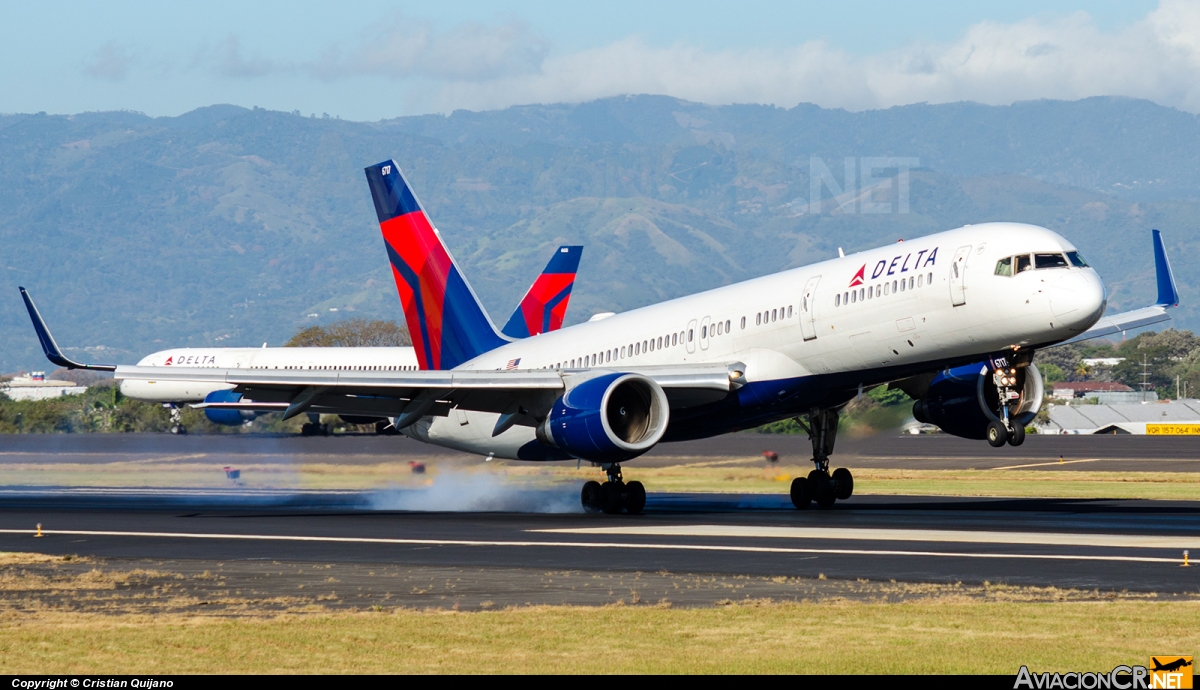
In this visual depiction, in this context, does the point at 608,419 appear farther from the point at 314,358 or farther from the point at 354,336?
the point at 354,336

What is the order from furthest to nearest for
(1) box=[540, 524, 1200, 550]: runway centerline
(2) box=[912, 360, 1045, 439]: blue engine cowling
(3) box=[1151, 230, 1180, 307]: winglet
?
(2) box=[912, 360, 1045, 439]: blue engine cowling → (3) box=[1151, 230, 1180, 307]: winglet → (1) box=[540, 524, 1200, 550]: runway centerline

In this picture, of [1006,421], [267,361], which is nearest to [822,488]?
[1006,421]

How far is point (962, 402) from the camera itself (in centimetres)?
3581

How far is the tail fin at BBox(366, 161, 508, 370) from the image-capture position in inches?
1679

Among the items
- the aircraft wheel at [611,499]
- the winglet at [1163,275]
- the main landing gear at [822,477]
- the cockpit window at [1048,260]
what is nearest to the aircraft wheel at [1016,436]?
the cockpit window at [1048,260]

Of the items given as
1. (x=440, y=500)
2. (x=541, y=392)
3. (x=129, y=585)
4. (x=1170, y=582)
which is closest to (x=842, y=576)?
(x=1170, y=582)

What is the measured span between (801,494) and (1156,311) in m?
9.77

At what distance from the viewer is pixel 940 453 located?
84.6 meters

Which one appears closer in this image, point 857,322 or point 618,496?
point 857,322

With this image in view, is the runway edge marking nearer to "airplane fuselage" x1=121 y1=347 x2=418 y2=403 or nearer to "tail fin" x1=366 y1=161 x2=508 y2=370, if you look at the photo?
"tail fin" x1=366 y1=161 x2=508 y2=370

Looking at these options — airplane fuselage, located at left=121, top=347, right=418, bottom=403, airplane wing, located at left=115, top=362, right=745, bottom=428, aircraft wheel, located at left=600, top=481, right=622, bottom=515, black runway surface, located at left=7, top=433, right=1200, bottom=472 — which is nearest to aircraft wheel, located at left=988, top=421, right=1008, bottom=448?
airplane wing, located at left=115, top=362, right=745, bottom=428

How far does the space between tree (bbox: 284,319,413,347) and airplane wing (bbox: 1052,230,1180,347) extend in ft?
402

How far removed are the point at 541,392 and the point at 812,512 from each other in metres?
6.81

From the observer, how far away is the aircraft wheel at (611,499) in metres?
35.9
